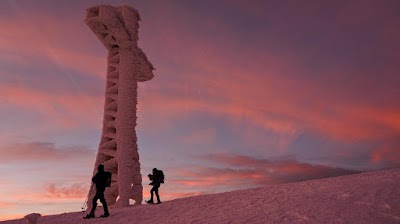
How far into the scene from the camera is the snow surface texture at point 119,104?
22516 mm

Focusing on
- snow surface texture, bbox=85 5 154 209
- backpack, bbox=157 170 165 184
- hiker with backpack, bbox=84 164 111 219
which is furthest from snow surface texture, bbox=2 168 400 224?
snow surface texture, bbox=85 5 154 209

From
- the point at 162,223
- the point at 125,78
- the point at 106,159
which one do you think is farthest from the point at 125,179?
the point at 162,223

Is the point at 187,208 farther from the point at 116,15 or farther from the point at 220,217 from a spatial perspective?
the point at 116,15

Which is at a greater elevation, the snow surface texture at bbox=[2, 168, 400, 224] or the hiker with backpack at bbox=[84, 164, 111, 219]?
the hiker with backpack at bbox=[84, 164, 111, 219]

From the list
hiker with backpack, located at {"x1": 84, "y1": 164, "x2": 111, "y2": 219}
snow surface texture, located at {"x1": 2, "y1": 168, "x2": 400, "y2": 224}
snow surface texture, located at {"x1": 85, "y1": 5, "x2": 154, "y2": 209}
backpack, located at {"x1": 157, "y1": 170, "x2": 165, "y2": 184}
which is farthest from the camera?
snow surface texture, located at {"x1": 85, "y1": 5, "x2": 154, "y2": 209}

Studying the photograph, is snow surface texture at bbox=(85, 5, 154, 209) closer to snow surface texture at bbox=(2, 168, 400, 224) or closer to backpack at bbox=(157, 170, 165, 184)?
backpack at bbox=(157, 170, 165, 184)

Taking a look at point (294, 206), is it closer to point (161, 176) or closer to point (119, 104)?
point (161, 176)

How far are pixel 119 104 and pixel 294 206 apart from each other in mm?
14769

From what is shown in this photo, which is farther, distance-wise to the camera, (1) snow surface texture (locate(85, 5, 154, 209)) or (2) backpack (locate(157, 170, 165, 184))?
(1) snow surface texture (locate(85, 5, 154, 209))

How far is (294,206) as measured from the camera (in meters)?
11.4

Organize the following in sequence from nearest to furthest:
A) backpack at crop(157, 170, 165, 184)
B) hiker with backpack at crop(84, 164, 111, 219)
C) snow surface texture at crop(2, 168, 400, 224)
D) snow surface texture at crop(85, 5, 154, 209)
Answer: snow surface texture at crop(2, 168, 400, 224) < hiker with backpack at crop(84, 164, 111, 219) < backpack at crop(157, 170, 165, 184) < snow surface texture at crop(85, 5, 154, 209)

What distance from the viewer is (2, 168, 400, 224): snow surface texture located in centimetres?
993

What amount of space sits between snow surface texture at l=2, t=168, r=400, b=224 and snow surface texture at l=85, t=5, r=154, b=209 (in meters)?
6.00

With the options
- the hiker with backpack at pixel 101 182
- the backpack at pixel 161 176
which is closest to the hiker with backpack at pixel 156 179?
the backpack at pixel 161 176
